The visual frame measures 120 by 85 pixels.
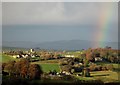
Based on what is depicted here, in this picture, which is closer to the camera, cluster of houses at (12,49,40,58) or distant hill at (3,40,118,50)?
cluster of houses at (12,49,40,58)

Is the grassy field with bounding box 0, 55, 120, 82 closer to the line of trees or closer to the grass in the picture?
the grass

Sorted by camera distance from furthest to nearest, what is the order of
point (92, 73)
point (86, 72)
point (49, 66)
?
point (49, 66) < point (86, 72) < point (92, 73)

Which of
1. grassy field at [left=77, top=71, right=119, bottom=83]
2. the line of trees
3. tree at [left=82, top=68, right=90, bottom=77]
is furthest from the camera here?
tree at [left=82, top=68, right=90, bottom=77]

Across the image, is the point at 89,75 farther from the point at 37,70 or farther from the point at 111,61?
the point at 37,70

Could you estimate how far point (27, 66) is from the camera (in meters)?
6.25

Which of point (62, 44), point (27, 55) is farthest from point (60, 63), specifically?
point (27, 55)

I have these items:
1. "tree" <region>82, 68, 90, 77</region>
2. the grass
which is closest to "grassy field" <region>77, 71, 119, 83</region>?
"tree" <region>82, 68, 90, 77</region>

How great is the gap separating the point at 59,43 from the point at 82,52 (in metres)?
0.84

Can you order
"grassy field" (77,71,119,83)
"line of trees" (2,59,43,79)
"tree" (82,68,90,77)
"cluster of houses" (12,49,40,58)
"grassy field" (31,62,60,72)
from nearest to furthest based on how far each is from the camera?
"line of trees" (2,59,43,79) → "grassy field" (77,71,119,83) → "tree" (82,68,90,77) → "grassy field" (31,62,60,72) → "cluster of houses" (12,49,40,58)

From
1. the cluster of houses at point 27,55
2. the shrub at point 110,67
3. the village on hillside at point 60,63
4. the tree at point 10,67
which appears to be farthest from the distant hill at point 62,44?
the tree at point 10,67

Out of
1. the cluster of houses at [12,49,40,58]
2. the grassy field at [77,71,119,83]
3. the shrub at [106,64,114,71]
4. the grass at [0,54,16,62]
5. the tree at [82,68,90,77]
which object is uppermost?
the cluster of houses at [12,49,40,58]

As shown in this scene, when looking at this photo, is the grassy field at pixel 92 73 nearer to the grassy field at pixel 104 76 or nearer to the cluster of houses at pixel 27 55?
the grassy field at pixel 104 76

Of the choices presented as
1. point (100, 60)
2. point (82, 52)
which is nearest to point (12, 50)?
point (82, 52)

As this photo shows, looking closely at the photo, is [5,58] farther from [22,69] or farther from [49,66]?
[49,66]
